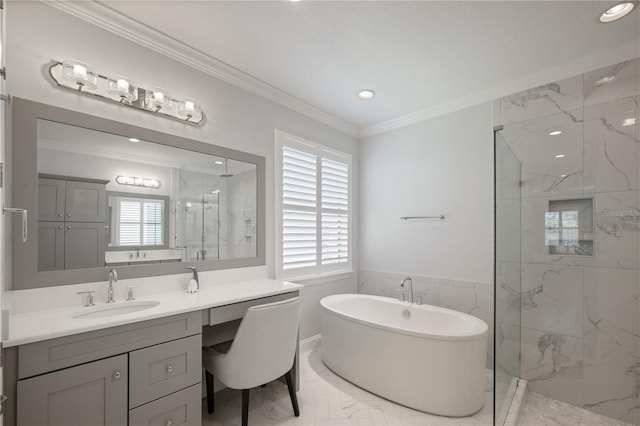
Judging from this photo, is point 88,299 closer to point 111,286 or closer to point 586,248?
point 111,286

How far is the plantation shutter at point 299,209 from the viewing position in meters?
2.85

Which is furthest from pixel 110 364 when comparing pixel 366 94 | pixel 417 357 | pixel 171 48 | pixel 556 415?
pixel 556 415

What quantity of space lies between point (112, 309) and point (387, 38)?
239 cm

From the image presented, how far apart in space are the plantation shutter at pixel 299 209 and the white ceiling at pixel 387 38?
27.8 inches

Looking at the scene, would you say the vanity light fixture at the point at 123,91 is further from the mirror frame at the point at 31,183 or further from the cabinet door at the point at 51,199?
the cabinet door at the point at 51,199

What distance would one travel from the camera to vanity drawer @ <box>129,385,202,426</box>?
4.65 feet

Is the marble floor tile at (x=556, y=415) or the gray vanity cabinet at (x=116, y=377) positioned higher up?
the gray vanity cabinet at (x=116, y=377)

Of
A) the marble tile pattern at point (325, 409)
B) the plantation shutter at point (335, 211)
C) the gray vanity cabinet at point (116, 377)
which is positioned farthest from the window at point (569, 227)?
the gray vanity cabinet at point (116, 377)

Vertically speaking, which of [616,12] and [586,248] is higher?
[616,12]

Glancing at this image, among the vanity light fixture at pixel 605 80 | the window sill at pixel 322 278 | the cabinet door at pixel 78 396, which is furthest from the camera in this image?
the window sill at pixel 322 278

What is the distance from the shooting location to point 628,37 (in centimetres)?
194

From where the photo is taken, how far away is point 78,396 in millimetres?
1252

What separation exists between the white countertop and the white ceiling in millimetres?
1701

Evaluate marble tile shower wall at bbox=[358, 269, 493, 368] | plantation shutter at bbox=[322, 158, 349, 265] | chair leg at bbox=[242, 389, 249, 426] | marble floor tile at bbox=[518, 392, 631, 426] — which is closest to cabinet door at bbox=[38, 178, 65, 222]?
chair leg at bbox=[242, 389, 249, 426]
